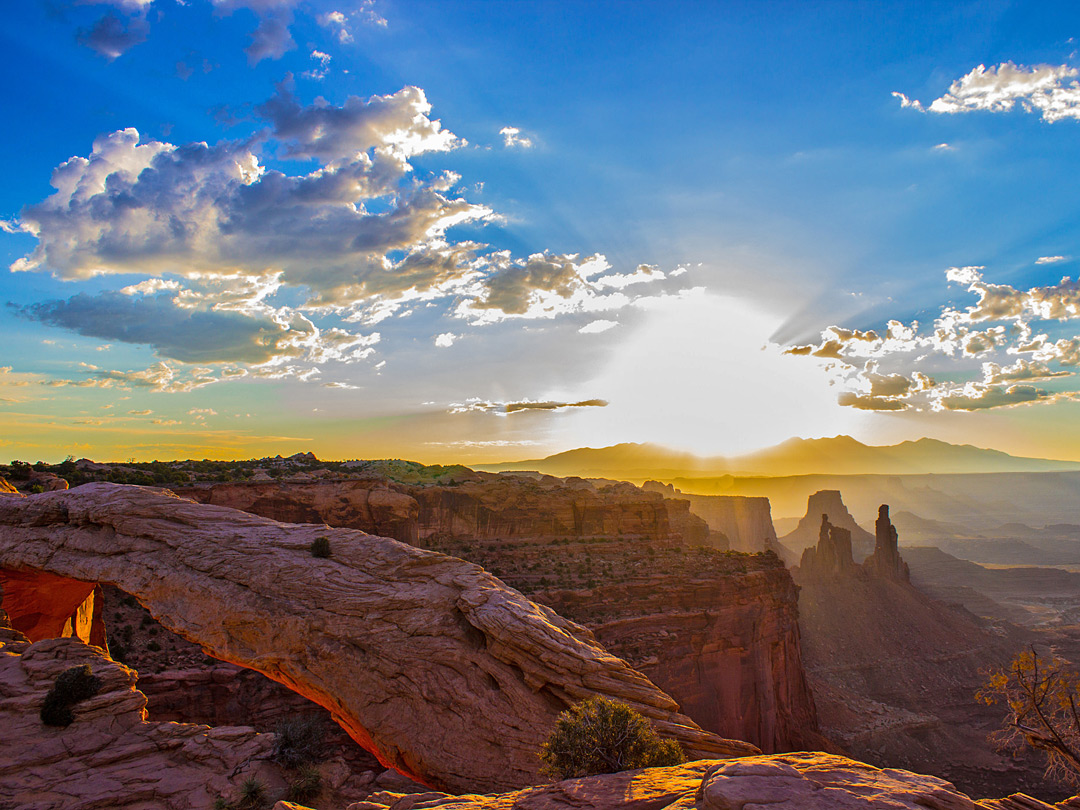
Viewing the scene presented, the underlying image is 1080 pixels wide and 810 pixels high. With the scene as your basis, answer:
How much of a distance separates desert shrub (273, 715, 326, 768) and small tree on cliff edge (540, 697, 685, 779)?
932cm

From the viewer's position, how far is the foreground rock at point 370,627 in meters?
17.0

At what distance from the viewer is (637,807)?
10.1 m

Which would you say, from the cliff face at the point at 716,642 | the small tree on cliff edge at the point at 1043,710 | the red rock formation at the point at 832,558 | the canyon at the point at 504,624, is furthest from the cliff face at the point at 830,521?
the small tree on cliff edge at the point at 1043,710

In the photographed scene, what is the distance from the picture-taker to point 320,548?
20750 mm

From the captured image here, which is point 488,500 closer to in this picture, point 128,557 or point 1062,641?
point 128,557

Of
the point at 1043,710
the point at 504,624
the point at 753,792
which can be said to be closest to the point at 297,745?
the point at 504,624

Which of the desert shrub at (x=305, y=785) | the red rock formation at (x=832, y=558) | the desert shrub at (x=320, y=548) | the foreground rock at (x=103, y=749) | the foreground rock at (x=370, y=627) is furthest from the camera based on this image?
the red rock formation at (x=832, y=558)

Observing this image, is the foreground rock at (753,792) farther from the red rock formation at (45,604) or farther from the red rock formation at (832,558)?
the red rock formation at (832,558)

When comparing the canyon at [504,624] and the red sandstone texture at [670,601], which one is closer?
the canyon at [504,624]

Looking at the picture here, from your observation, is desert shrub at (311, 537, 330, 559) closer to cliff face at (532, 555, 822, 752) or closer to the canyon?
the canyon

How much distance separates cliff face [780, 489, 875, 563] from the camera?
5586 inches

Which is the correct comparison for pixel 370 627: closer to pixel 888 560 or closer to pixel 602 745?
pixel 602 745

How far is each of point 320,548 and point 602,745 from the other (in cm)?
1318

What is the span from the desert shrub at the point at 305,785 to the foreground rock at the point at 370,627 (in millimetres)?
1682
